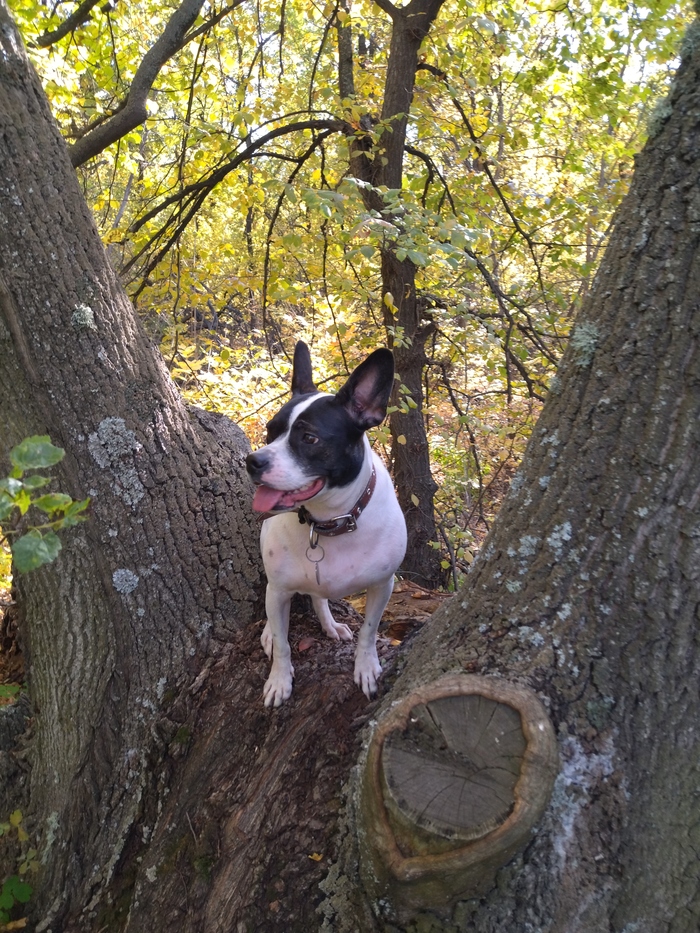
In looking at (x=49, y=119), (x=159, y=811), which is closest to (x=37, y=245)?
(x=49, y=119)

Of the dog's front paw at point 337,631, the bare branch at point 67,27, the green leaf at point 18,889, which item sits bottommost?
the green leaf at point 18,889

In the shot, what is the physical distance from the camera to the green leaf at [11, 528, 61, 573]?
135cm

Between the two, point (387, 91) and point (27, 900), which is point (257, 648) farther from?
point (387, 91)

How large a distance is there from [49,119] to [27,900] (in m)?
2.96

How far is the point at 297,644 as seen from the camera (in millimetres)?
2844

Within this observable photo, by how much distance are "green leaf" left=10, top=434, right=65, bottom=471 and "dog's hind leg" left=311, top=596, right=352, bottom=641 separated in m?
1.72

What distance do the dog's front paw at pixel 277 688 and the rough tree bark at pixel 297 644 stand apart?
0.14ft

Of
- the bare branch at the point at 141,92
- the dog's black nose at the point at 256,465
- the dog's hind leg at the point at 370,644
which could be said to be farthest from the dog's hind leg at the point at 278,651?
the bare branch at the point at 141,92

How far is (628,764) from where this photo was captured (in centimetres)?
177

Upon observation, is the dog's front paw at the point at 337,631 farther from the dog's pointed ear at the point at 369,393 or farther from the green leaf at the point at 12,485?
the green leaf at the point at 12,485

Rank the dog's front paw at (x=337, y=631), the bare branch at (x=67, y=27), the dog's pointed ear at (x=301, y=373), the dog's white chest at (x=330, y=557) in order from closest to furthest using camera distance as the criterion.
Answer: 1. the dog's white chest at (x=330, y=557)
2. the dog's front paw at (x=337, y=631)
3. the dog's pointed ear at (x=301, y=373)
4. the bare branch at (x=67, y=27)

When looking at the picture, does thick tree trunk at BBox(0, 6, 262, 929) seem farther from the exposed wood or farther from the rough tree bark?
the exposed wood

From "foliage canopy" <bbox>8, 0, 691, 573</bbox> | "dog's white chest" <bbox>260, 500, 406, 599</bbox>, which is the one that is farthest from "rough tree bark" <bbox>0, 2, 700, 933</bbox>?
"foliage canopy" <bbox>8, 0, 691, 573</bbox>

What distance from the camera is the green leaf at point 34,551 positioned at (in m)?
1.35
